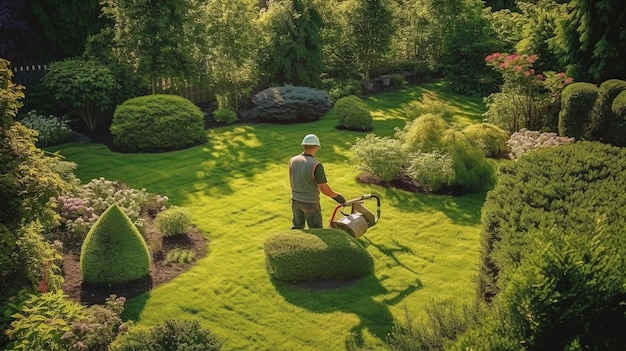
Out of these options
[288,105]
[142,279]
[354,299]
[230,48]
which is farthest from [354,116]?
[142,279]

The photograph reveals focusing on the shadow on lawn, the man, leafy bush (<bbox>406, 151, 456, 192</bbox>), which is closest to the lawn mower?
the man

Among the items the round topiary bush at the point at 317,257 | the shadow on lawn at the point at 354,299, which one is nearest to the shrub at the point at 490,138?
the shadow on lawn at the point at 354,299

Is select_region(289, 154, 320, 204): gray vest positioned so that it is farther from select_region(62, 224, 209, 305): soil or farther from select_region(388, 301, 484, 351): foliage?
select_region(388, 301, 484, 351): foliage

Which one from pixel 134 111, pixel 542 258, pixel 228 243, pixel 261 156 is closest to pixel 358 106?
pixel 261 156

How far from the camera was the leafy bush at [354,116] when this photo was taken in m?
19.0

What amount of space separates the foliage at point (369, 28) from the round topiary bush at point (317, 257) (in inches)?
662

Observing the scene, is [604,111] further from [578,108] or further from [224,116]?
[224,116]

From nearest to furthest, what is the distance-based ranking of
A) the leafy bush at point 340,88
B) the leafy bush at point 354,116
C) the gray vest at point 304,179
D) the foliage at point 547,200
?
1. the foliage at point 547,200
2. the gray vest at point 304,179
3. the leafy bush at point 354,116
4. the leafy bush at point 340,88

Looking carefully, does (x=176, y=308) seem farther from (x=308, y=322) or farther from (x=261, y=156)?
(x=261, y=156)

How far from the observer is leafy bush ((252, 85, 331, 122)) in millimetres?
20297

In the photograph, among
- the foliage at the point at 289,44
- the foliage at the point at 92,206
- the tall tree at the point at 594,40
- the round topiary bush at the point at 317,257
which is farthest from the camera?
the foliage at the point at 289,44

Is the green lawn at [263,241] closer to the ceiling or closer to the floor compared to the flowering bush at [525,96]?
closer to the floor

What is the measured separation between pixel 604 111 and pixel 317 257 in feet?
31.1

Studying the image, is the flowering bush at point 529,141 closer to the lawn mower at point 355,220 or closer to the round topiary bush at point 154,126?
the lawn mower at point 355,220
